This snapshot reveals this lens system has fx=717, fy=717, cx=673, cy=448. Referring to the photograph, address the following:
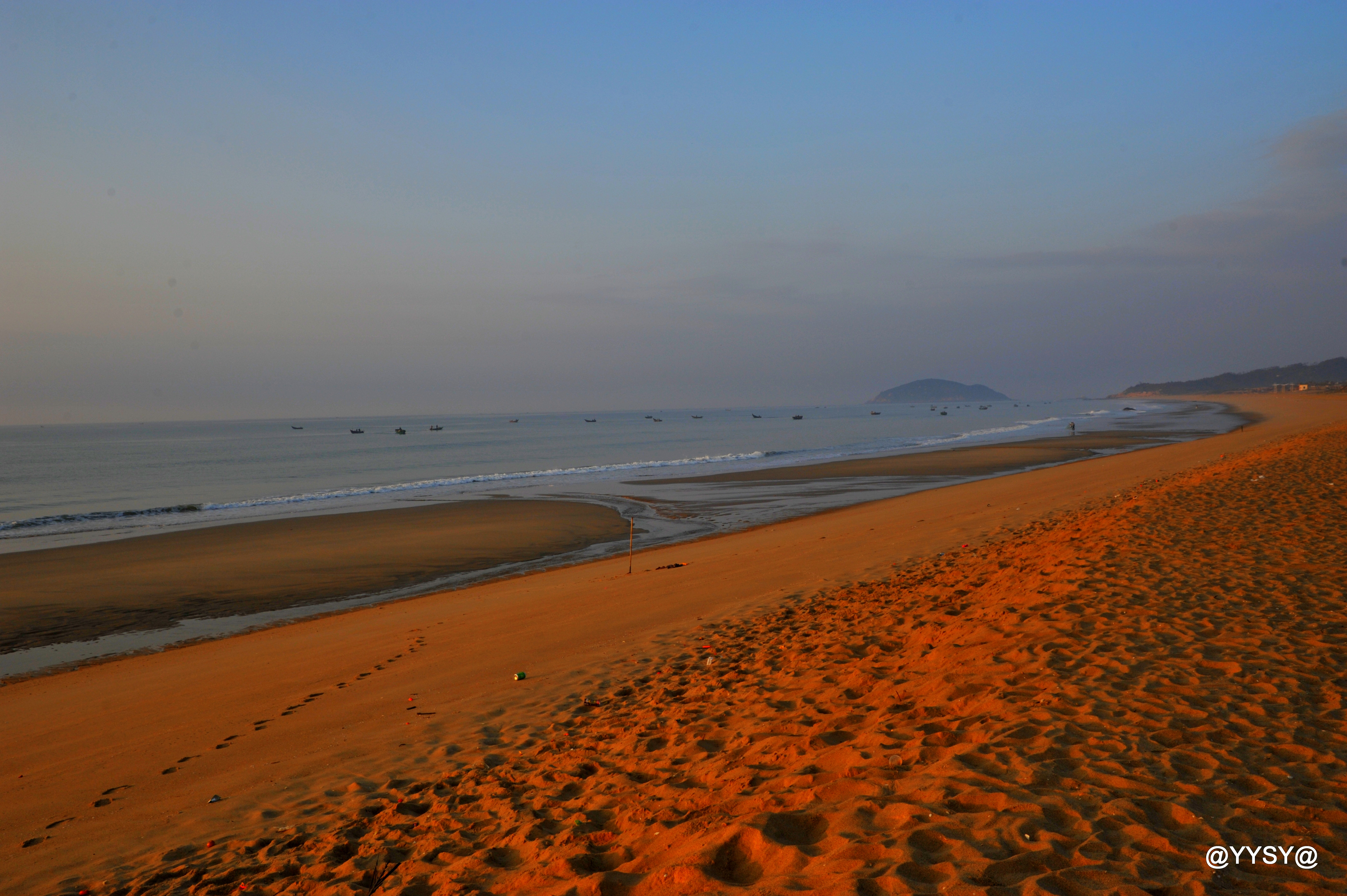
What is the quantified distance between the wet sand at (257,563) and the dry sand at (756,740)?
322 cm

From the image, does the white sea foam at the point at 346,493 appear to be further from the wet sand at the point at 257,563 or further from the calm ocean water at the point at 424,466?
the wet sand at the point at 257,563

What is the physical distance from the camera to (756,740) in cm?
552

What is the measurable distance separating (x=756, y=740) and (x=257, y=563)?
53.7ft

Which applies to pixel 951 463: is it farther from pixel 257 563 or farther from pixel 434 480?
pixel 257 563

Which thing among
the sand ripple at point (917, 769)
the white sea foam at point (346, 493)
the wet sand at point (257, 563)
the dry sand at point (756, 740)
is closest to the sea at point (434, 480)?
the white sea foam at point (346, 493)

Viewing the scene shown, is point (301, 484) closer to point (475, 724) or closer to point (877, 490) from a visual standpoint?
point (877, 490)

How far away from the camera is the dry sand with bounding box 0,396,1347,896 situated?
12.0 feet

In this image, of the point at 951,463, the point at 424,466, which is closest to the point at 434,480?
the point at 424,466

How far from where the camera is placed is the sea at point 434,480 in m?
19.0

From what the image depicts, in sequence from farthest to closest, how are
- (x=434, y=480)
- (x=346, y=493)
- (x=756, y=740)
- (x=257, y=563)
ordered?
(x=434, y=480)
(x=346, y=493)
(x=257, y=563)
(x=756, y=740)

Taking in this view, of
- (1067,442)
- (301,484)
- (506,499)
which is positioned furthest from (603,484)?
(1067,442)

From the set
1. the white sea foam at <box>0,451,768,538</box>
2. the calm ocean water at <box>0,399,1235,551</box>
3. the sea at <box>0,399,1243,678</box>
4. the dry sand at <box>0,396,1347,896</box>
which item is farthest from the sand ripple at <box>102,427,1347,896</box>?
the white sea foam at <box>0,451,768,538</box>

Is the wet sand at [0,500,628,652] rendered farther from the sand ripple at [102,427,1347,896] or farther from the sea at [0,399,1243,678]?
the sand ripple at [102,427,1347,896]

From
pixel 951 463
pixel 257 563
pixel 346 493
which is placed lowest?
pixel 951 463
